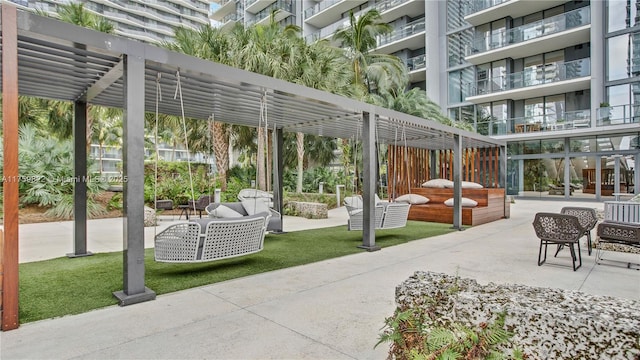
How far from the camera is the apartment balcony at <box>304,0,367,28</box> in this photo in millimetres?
29108

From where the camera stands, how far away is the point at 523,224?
1052 centimetres

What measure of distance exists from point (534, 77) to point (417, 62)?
7.97m

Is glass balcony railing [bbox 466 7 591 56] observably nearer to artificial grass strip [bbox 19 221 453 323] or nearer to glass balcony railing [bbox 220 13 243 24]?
artificial grass strip [bbox 19 221 453 323]

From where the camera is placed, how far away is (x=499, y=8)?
21406mm

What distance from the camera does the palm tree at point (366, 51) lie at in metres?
17.7

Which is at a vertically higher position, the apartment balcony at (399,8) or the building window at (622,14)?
the apartment balcony at (399,8)

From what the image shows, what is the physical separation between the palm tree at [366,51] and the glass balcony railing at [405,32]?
24.8 ft

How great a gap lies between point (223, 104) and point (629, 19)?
21.7m

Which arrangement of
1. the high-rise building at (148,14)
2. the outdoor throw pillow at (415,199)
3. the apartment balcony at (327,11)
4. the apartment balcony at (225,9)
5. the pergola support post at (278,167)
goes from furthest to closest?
the high-rise building at (148,14) → the apartment balcony at (225,9) → the apartment balcony at (327,11) → the outdoor throw pillow at (415,199) → the pergola support post at (278,167)

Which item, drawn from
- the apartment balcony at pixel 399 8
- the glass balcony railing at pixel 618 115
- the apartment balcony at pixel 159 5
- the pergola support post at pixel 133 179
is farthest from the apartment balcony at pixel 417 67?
the apartment balcony at pixel 159 5

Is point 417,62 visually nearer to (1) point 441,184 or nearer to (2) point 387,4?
(2) point 387,4

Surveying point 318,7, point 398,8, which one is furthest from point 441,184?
point 318,7

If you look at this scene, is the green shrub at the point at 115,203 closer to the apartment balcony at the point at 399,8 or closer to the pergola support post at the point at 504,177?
the pergola support post at the point at 504,177

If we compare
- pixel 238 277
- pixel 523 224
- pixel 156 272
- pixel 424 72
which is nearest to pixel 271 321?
pixel 238 277
